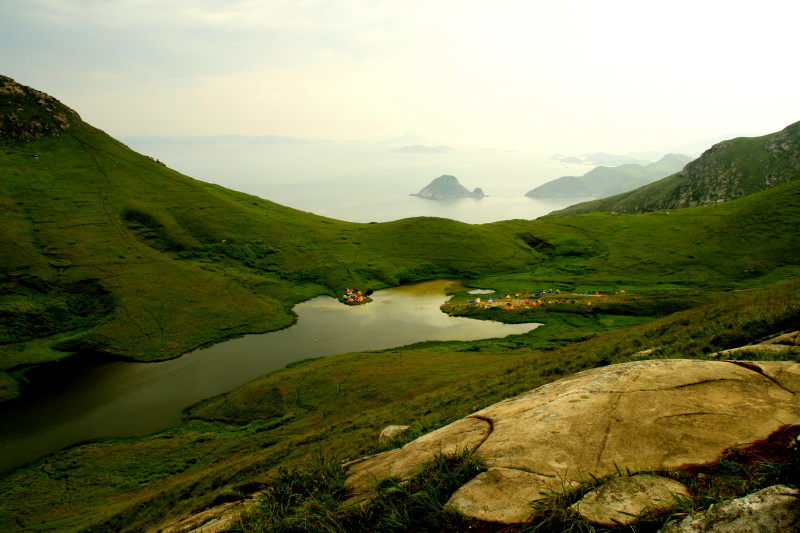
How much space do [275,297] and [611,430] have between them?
62183 mm

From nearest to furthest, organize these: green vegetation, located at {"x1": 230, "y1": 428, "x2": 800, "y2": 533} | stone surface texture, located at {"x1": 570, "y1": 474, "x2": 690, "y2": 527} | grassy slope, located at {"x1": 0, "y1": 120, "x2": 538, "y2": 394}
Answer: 1. green vegetation, located at {"x1": 230, "y1": 428, "x2": 800, "y2": 533}
2. stone surface texture, located at {"x1": 570, "y1": 474, "x2": 690, "y2": 527}
3. grassy slope, located at {"x1": 0, "y1": 120, "x2": 538, "y2": 394}

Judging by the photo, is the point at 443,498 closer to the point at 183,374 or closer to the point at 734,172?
the point at 183,374

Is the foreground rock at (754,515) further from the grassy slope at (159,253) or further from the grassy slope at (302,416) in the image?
the grassy slope at (159,253)

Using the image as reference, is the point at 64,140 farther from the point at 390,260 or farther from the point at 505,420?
the point at 505,420

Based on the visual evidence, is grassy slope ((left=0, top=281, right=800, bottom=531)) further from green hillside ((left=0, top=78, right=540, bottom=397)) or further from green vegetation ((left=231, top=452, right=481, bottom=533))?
green hillside ((left=0, top=78, right=540, bottom=397))

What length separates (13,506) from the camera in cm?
2231

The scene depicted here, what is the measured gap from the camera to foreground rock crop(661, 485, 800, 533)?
3.88 meters

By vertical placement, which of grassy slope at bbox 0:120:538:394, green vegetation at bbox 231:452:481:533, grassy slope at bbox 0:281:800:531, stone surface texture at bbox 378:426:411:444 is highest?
grassy slope at bbox 0:120:538:394

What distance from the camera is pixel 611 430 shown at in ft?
24.1

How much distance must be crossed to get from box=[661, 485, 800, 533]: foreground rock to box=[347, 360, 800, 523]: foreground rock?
74.8 inches

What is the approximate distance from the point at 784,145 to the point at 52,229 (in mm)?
227163

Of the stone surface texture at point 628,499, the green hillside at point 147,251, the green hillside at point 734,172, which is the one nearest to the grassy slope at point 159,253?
the green hillside at point 147,251

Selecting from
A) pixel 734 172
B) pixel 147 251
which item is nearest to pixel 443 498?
pixel 147 251

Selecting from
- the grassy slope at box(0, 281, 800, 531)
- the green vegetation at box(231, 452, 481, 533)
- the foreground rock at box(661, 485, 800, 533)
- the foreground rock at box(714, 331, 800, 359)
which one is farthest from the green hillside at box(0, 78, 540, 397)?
the foreground rock at box(661, 485, 800, 533)
